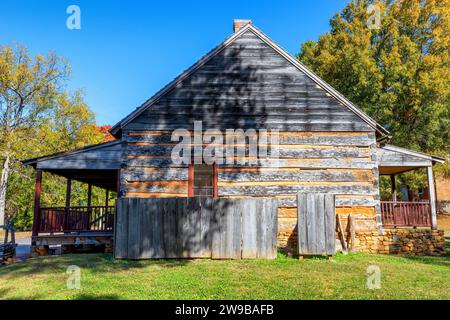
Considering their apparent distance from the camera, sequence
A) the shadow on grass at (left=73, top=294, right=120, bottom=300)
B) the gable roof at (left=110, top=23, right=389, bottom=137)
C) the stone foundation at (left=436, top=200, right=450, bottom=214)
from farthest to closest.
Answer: the stone foundation at (left=436, top=200, right=450, bottom=214) < the gable roof at (left=110, top=23, right=389, bottom=137) < the shadow on grass at (left=73, top=294, right=120, bottom=300)

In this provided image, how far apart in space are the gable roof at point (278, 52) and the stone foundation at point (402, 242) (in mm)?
3805

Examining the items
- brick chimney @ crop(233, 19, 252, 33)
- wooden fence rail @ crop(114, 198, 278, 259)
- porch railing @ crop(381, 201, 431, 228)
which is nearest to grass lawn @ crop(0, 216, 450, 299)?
wooden fence rail @ crop(114, 198, 278, 259)

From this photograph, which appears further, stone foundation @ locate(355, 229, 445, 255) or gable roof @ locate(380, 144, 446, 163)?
gable roof @ locate(380, 144, 446, 163)

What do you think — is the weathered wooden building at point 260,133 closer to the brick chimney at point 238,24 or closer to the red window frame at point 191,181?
the red window frame at point 191,181

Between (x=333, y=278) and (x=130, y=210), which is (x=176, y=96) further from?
(x=333, y=278)

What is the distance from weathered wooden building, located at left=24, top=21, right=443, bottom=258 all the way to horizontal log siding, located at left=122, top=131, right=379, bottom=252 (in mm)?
36

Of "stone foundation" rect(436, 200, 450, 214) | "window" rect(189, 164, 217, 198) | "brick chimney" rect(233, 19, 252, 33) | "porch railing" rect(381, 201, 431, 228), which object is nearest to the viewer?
"window" rect(189, 164, 217, 198)

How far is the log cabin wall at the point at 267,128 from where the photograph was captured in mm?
11289

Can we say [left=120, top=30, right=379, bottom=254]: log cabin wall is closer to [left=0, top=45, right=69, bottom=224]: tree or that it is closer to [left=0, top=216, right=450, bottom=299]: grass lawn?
[left=0, top=216, right=450, bottom=299]: grass lawn

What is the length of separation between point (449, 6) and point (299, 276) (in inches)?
1077

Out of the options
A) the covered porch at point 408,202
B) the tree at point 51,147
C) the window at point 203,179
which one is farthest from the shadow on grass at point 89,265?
the tree at point 51,147

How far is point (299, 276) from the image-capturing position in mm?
7258

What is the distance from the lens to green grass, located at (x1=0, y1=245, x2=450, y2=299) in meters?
5.95

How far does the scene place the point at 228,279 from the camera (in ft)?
23.0
